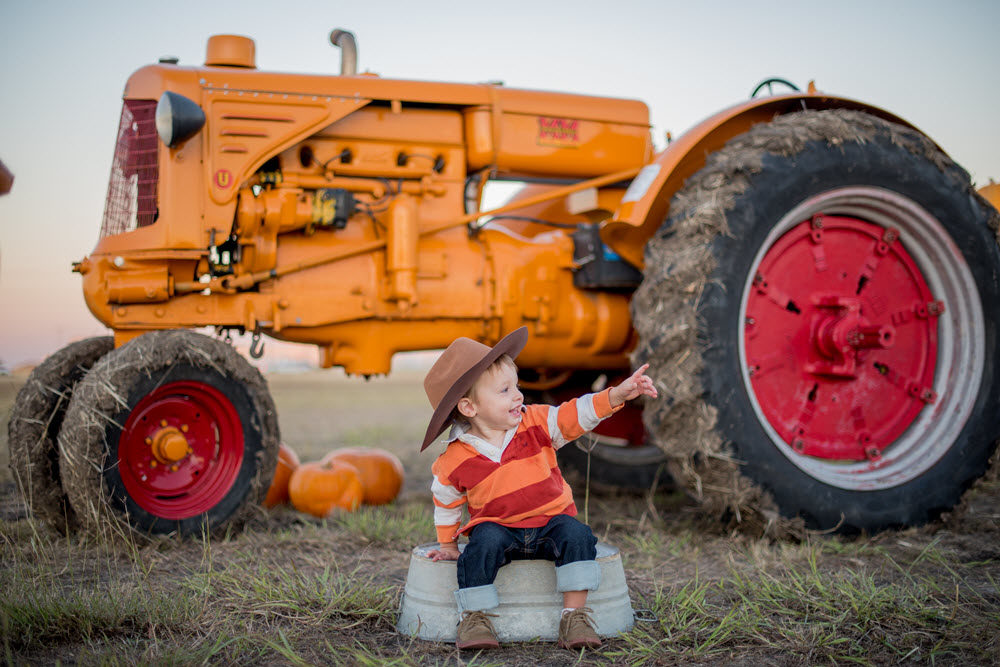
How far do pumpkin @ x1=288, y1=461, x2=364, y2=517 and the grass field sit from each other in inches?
5.7

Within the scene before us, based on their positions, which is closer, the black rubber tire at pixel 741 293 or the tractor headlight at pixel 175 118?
the black rubber tire at pixel 741 293

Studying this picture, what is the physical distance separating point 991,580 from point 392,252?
230 centimetres

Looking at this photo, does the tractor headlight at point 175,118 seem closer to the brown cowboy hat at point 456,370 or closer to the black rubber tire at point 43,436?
the black rubber tire at point 43,436

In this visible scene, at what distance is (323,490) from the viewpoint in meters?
3.50

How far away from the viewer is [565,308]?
3766 millimetres

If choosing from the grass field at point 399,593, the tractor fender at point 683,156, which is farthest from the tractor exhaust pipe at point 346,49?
the grass field at point 399,593

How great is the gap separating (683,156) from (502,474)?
5.47 feet

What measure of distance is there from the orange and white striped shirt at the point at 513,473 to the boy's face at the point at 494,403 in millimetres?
45

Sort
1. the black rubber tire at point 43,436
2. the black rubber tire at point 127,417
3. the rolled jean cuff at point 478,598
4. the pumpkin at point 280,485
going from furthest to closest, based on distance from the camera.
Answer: the pumpkin at point 280,485, the black rubber tire at point 43,436, the black rubber tire at point 127,417, the rolled jean cuff at point 478,598

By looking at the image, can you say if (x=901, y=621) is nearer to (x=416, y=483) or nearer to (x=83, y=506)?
(x=83, y=506)

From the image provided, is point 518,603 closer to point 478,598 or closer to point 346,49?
point 478,598

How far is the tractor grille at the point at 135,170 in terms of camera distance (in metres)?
3.28

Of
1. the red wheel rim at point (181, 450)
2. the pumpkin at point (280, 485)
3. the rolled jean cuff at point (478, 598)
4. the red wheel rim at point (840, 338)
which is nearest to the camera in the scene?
the rolled jean cuff at point (478, 598)

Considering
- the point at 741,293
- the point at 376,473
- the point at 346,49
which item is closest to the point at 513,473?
the point at 741,293
